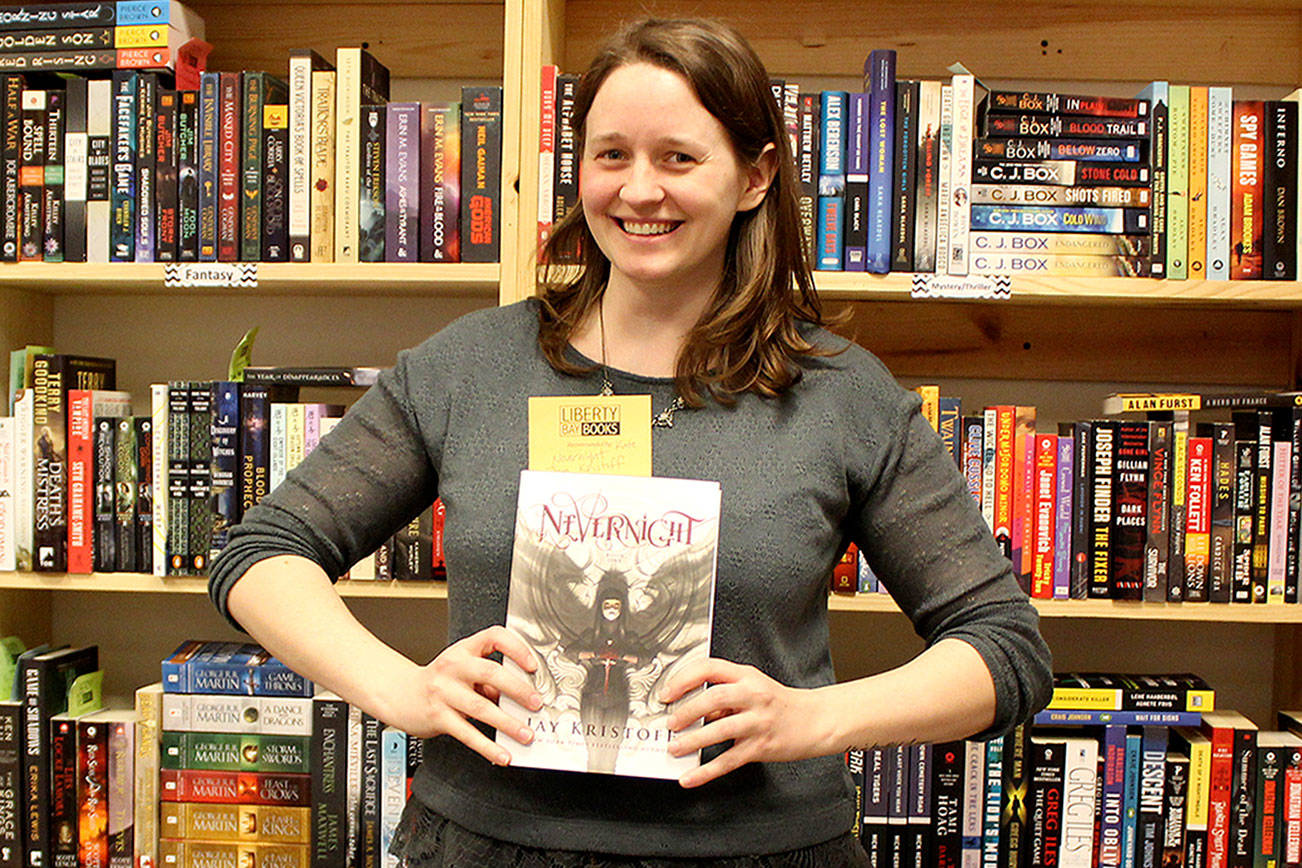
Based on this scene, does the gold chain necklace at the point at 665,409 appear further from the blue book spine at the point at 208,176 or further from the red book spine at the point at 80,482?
the red book spine at the point at 80,482

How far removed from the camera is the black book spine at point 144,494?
157 centimetres

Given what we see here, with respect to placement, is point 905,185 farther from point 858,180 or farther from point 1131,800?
point 1131,800

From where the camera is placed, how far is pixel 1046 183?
4.87 ft

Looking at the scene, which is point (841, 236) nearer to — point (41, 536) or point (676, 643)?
point (676, 643)

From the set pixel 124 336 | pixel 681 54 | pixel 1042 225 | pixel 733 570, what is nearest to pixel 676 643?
pixel 733 570

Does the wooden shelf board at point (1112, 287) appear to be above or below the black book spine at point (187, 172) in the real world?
below

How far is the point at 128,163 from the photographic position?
1.55 metres

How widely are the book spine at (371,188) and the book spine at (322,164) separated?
0.14 ft

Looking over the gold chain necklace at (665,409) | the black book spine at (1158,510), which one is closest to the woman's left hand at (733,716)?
the gold chain necklace at (665,409)

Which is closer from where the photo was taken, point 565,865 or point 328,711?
point 565,865

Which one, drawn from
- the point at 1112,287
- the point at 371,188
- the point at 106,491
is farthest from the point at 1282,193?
the point at 106,491

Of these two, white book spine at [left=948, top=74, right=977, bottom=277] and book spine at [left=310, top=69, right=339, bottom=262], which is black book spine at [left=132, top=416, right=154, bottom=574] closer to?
book spine at [left=310, top=69, right=339, bottom=262]

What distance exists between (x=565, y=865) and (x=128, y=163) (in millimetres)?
1242

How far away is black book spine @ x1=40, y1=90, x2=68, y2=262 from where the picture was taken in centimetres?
157
